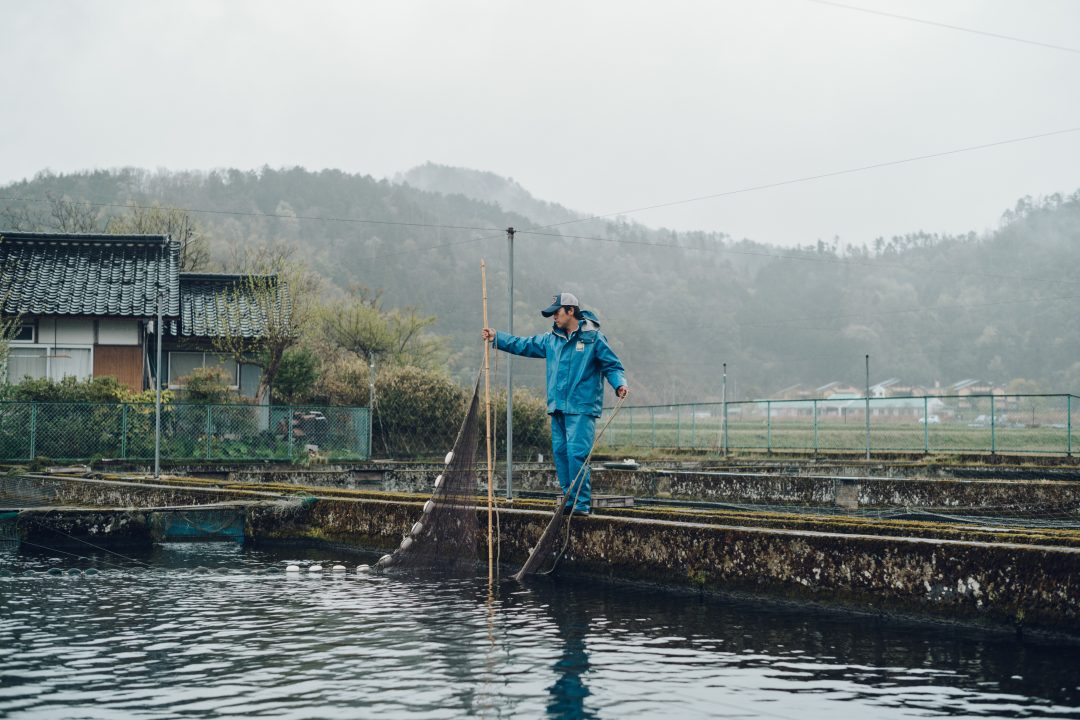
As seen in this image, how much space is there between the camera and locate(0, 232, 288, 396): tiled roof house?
99.2 feet

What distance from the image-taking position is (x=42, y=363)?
30344mm

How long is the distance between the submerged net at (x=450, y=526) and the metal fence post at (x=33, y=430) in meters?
16.5

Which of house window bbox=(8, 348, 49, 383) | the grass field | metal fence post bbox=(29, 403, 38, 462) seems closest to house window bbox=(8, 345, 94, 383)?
house window bbox=(8, 348, 49, 383)

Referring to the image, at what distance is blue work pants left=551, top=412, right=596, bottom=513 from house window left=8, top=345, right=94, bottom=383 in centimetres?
2251

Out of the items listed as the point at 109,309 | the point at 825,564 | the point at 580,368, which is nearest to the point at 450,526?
the point at 580,368

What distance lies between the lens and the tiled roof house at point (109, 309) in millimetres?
30234

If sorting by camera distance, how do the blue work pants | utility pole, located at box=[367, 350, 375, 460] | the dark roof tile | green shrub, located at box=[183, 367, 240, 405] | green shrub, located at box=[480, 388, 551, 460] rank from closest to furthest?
the blue work pants, utility pole, located at box=[367, 350, 375, 460], green shrub, located at box=[183, 367, 240, 405], the dark roof tile, green shrub, located at box=[480, 388, 551, 460]

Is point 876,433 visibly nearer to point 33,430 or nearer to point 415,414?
point 415,414

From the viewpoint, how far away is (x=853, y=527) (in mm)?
10031

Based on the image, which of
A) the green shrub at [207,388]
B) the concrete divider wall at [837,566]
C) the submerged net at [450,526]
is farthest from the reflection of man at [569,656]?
the green shrub at [207,388]

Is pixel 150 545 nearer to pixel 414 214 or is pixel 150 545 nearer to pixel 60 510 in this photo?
pixel 60 510

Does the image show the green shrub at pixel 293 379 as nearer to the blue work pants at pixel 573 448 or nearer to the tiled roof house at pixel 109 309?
the tiled roof house at pixel 109 309

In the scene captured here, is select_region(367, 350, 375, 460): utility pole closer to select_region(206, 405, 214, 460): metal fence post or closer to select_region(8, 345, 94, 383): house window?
select_region(206, 405, 214, 460): metal fence post

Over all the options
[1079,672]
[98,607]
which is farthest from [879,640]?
[98,607]
